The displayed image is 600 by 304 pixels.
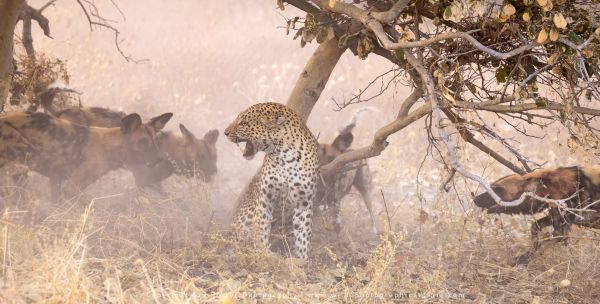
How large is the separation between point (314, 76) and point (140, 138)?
2583mm

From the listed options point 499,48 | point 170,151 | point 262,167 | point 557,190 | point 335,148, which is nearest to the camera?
point 499,48

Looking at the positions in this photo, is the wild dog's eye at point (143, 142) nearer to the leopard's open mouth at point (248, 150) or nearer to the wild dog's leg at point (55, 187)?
the wild dog's leg at point (55, 187)

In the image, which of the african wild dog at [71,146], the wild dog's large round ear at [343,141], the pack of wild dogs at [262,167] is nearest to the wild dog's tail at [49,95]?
the pack of wild dogs at [262,167]

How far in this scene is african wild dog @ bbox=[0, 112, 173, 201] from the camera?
832 cm

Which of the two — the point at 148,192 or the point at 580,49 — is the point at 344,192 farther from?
the point at 580,49

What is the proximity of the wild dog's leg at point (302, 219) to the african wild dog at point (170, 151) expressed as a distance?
9.08 ft

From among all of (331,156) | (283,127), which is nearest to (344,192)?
(331,156)

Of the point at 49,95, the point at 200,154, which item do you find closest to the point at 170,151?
the point at 200,154

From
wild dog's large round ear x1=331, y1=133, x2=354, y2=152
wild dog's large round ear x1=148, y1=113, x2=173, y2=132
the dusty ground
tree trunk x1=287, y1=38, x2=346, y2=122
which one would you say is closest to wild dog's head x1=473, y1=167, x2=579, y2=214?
the dusty ground

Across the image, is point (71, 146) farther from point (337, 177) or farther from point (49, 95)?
point (337, 177)

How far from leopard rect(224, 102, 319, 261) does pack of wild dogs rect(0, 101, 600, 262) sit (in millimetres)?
10

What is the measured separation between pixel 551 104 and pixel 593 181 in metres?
1.93

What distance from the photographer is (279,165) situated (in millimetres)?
7520

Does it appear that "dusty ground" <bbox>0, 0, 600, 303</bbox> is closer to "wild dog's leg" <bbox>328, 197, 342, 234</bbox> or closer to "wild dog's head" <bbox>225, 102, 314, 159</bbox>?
"wild dog's leg" <bbox>328, 197, 342, 234</bbox>
